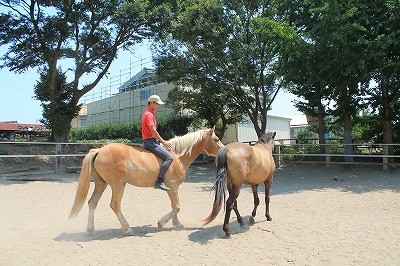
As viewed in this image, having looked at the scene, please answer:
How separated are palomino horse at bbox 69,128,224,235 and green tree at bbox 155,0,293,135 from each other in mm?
10527

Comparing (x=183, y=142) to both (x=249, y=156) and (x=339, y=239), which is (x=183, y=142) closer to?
(x=249, y=156)

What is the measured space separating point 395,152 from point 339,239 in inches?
460

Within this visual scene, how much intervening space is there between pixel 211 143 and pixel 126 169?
1743 millimetres

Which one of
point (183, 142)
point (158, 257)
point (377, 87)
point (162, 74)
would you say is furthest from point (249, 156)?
point (162, 74)

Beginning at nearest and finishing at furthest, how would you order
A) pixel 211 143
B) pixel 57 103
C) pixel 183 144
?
1. pixel 183 144
2. pixel 211 143
3. pixel 57 103

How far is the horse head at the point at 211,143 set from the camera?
20.9ft

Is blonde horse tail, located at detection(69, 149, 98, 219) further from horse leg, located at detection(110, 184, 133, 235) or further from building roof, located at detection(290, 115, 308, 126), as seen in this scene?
building roof, located at detection(290, 115, 308, 126)

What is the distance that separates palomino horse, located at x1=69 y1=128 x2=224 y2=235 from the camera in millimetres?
5445

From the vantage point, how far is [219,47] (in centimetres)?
1638

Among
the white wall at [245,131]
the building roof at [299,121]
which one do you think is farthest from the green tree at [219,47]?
the building roof at [299,121]

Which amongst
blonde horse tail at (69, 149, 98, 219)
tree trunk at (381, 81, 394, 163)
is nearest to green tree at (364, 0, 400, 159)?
tree trunk at (381, 81, 394, 163)

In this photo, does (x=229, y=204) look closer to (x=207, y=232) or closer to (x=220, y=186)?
(x=220, y=186)

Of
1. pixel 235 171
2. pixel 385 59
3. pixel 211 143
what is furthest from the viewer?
pixel 385 59

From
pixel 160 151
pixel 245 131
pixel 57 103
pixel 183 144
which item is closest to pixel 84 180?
pixel 160 151
